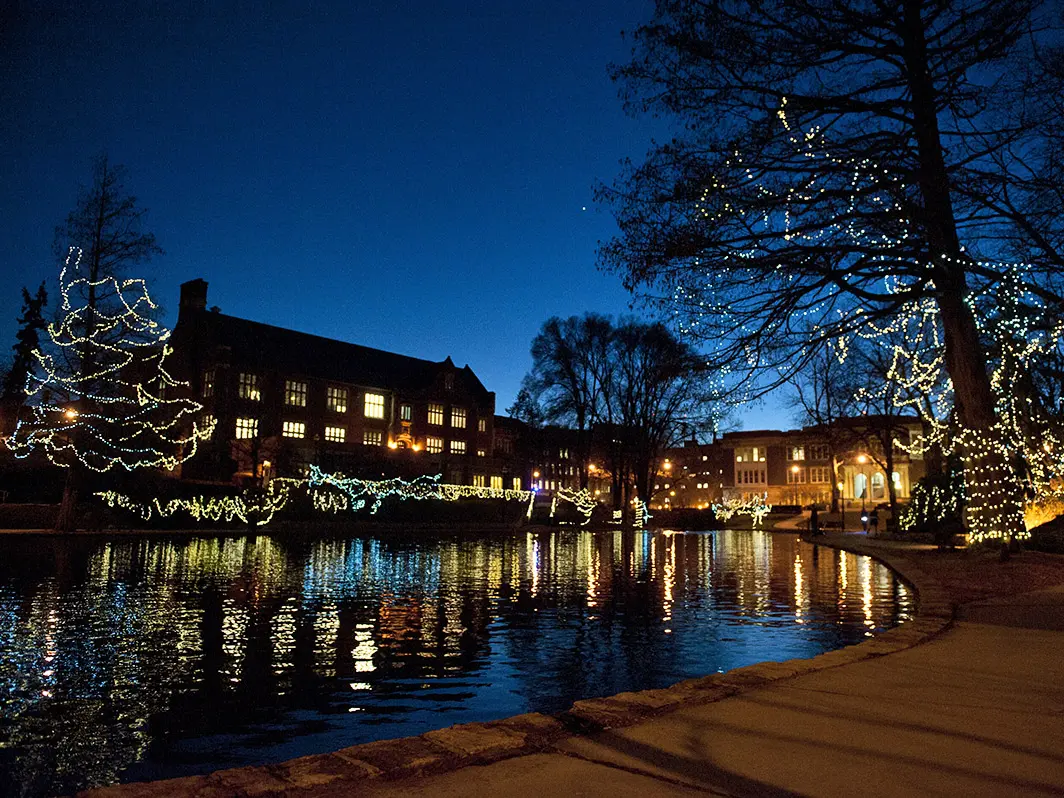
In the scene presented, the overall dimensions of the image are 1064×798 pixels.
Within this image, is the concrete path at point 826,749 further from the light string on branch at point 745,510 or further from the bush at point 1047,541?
the light string on branch at point 745,510

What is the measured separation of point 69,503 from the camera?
96.0 feet

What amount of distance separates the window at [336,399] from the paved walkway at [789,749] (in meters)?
55.1

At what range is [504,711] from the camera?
240 inches

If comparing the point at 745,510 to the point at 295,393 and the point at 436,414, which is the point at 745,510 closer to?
the point at 436,414

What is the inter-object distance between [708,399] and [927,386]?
1973cm

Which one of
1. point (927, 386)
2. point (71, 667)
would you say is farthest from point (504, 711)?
point (927, 386)

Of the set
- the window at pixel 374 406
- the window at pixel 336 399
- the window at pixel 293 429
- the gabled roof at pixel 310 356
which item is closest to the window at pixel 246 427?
the window at pixel 293 429

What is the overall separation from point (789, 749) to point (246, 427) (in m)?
53.1

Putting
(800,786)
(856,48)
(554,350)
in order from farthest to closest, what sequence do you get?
1. (554,350)
2. (856,48)
3. (800,786)

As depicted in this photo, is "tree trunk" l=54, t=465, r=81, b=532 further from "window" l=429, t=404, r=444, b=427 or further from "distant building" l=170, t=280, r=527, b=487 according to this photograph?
"window" l=429, t=404, r=444, b=427

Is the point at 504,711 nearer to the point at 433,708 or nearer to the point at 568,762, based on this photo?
the point at 433,708

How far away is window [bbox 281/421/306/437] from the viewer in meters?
55.6

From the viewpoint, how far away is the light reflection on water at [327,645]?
5.45m

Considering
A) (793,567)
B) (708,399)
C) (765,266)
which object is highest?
(765,266)
